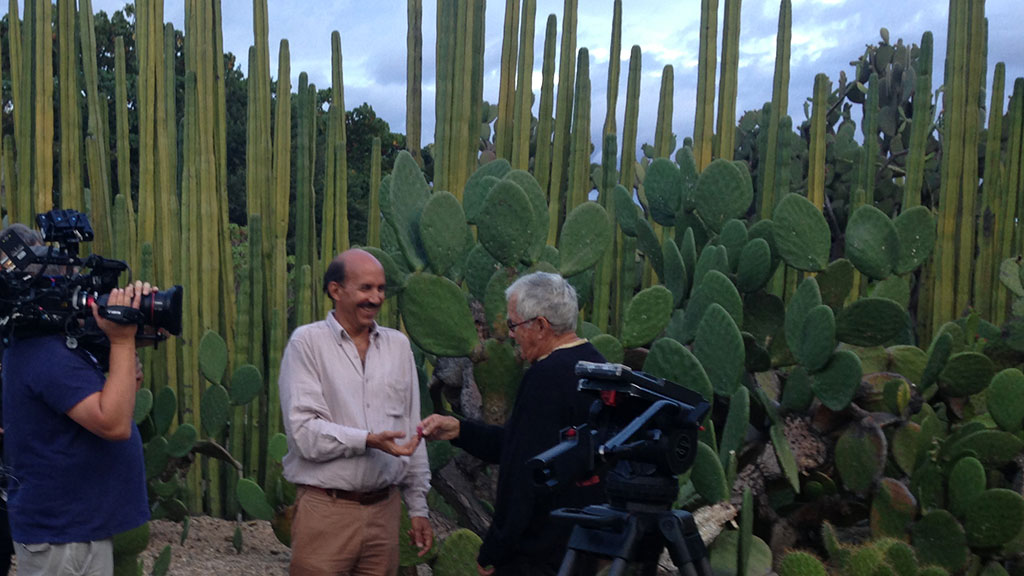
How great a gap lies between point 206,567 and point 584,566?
227cm

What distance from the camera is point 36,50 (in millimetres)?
4602

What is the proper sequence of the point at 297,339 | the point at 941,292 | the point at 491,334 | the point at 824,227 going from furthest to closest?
the point at 941,292 → the point at 824,227 → the point at 491,334 → the point at 297,339

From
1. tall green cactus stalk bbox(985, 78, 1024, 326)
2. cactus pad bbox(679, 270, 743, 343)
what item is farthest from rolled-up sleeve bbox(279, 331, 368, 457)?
tall green cactus stalk bbox(985, 78, 1024, 326)

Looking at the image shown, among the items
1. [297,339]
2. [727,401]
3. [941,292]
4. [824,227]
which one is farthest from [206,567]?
[941,292]

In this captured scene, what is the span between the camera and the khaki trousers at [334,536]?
262cm

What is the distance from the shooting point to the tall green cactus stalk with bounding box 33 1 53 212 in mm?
4477

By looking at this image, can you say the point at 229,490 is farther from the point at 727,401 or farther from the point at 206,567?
the point at 727,401

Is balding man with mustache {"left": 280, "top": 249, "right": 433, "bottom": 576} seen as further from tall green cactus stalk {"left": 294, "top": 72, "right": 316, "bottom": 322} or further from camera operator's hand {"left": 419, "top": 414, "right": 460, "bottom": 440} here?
tall green cactus stalk {"left": 294, "top": 72, "right": 316, "bottom": 322}

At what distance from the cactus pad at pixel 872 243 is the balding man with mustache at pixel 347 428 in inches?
77.1

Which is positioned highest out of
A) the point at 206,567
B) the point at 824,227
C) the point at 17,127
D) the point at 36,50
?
the point at 36,50

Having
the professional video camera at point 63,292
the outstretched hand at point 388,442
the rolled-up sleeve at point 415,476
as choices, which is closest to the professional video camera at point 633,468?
the outstretched hand at point 388,442

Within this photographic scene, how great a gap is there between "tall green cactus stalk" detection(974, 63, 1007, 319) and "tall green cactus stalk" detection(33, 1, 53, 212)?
410 cm

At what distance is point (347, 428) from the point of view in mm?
2541

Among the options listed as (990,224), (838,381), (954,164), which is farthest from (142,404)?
(990,224)
